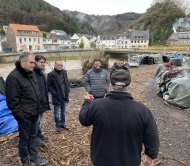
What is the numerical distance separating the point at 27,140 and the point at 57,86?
1511mm

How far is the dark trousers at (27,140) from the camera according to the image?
3.35 meters

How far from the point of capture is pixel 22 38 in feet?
217

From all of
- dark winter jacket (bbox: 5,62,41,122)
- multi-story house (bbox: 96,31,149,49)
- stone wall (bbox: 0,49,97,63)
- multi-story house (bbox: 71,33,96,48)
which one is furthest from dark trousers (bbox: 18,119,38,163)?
multi-story house (bbox: 71,33,96,48)

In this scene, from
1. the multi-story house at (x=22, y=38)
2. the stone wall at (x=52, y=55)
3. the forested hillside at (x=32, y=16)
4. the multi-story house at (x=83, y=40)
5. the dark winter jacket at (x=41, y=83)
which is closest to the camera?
the dark winter jacket at (x=41, y=83)

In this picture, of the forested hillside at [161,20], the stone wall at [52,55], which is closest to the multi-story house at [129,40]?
the forested hillside at [161,20]

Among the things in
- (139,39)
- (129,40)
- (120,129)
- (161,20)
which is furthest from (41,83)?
(161,20)

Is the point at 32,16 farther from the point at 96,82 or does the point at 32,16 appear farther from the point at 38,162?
the point at 38,162

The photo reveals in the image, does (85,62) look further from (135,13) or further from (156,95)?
(135,13)

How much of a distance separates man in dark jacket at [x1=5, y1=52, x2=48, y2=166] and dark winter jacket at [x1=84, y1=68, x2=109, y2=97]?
1692 millimetres

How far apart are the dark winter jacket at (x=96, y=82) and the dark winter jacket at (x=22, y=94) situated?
5.55ft

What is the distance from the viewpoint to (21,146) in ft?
11.2

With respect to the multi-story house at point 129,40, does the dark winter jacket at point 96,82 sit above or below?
below

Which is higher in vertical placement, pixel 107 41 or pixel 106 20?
pixel 106 20

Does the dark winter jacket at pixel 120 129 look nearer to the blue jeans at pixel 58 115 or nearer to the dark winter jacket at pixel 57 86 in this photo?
the dark winter jacket at pixel 57 86
